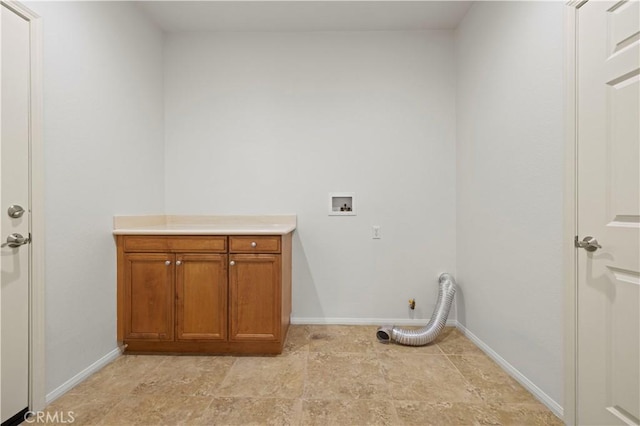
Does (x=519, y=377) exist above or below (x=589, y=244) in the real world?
below

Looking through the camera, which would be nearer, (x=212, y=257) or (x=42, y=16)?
(x=42, y=16)

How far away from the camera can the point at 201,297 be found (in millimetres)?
2199

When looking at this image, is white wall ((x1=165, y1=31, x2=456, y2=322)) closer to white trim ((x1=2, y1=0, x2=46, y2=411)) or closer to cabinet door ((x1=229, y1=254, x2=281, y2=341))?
cabinet door ((x1=229, y1=254, x2=281, y2=341))

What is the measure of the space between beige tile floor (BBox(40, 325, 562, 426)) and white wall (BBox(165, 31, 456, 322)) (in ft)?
2.33

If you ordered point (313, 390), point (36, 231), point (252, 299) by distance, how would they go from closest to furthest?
point (36, 231), point (313, 390), point (252, 299)

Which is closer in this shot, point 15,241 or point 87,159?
point 15,241

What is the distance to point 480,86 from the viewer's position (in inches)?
92.5

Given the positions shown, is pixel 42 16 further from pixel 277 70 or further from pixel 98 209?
pixel 277 70

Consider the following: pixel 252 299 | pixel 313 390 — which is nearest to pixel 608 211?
pixel 313 390

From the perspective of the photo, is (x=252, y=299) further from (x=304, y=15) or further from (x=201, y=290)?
(x=304, y=15)

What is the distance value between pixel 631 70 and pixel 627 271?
0.84 metres

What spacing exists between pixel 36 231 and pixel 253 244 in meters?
1.23

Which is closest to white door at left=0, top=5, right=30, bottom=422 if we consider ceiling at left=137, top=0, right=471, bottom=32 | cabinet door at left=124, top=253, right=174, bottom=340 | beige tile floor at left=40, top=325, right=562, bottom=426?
beige tile floor at left=40, top=325, right=562, bottom=426

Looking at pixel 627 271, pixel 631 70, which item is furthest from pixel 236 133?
pixel 627 271
